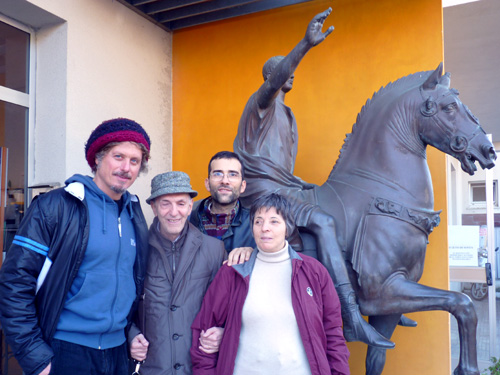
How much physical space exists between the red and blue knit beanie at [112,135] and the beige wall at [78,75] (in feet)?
6.14

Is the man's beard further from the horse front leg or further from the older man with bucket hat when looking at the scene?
the horse front leg

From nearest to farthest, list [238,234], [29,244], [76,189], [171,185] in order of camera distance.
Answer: [29,244] → [76,189] → [171,185] → [238,234]

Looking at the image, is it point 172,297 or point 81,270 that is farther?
point 172,297

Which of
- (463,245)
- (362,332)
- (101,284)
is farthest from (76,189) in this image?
(463,245)

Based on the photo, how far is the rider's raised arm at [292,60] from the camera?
2.34 m

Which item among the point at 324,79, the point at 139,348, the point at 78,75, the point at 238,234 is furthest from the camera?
the point at 324,79

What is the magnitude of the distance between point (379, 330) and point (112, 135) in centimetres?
198

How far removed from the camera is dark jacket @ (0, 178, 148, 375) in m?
1.57

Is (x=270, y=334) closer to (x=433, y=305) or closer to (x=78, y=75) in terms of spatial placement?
(x=433, y=305)

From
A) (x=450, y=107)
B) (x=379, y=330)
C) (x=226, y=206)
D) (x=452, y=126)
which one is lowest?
(x=379, y=330)

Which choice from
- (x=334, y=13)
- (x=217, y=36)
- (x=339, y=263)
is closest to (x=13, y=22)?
(x=217, y=36)

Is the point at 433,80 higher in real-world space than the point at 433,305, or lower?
higher

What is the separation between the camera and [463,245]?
4.40 m

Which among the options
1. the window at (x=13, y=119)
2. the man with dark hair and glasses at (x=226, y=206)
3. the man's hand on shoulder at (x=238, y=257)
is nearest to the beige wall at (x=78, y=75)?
the window at (x=13, y=119)
